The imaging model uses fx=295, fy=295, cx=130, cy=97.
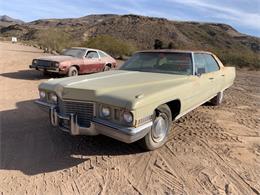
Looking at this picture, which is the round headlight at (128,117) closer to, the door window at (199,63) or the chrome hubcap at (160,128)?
the chrome hubcap at (160,128)

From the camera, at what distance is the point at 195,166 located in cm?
417

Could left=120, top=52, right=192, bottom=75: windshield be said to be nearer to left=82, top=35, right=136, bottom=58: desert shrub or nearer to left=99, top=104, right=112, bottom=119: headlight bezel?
left=99, top=104, right=112, bottom=119: headlight bezel

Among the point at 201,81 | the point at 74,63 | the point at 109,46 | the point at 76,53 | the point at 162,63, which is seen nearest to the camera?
the point at 201,81

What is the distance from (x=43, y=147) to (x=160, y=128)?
1871 mm

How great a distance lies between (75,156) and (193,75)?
8.71 ft

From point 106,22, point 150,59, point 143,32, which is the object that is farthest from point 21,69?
point 106,22

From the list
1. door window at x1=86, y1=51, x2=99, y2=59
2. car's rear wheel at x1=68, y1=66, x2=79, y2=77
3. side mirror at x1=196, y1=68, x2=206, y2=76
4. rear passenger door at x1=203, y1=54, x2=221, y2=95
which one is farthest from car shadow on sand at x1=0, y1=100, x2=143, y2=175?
door window at x1=86, y1=51, x2=99, y2=59

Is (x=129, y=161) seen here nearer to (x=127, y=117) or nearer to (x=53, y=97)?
(x=127, y=117)

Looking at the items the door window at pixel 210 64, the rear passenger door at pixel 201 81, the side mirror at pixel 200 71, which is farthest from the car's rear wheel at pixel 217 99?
the side mirror at pixel 200 71

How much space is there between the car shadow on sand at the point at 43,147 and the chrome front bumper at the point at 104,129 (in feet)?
1.48

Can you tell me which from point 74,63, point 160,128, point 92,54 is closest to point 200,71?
point 160,128

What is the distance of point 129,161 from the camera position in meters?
4.28

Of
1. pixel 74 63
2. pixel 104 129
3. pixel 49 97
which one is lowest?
pixel 74 63

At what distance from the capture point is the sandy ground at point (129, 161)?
3.62 m
